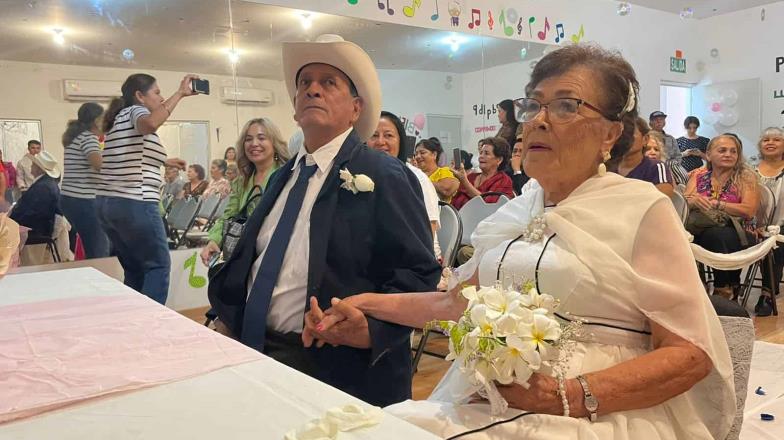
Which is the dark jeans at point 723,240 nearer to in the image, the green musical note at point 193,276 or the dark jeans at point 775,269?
the dark jeans at point 775,269

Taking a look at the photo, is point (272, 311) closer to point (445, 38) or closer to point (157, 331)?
point (157, 331)

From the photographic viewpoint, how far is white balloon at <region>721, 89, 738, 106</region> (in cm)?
985

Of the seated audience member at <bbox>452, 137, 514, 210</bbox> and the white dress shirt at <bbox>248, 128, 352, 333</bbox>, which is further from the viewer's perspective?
the seated audience member at <bbox>452, 137, 514, 210</bbox>

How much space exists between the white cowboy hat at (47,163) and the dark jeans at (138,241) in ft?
1.83

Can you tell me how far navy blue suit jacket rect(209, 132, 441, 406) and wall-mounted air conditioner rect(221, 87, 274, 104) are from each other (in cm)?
Result: 362

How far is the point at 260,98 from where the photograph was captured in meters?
5.29

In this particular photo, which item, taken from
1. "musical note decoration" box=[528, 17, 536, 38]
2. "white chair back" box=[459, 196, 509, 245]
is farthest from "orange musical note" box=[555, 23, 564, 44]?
"white chair back" box=[459, 196, 509, 245]

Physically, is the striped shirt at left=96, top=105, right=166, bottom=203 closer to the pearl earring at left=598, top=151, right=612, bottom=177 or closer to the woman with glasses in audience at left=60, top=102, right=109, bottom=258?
the woman with glasses in audience at left=60, top=102, right=109, bottom=258

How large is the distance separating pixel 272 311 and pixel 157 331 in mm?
461

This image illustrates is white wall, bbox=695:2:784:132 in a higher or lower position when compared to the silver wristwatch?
higher

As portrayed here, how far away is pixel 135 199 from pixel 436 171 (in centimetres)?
223

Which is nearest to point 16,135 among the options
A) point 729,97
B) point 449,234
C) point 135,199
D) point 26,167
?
point 26,167

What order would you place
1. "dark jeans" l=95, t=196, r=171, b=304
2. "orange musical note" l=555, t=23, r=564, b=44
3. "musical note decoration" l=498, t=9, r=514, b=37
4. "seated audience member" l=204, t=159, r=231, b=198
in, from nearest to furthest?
"dark jeans" l=95, t=196, r=171, b=304
"seated audience member" l=204, t=159, r=231, b=198
"musical note decoration" l=498, t=9, r=514, b=37
"orange musical note" l=555, t=23, r=564, b=44

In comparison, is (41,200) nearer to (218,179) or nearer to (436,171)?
(218,179)
